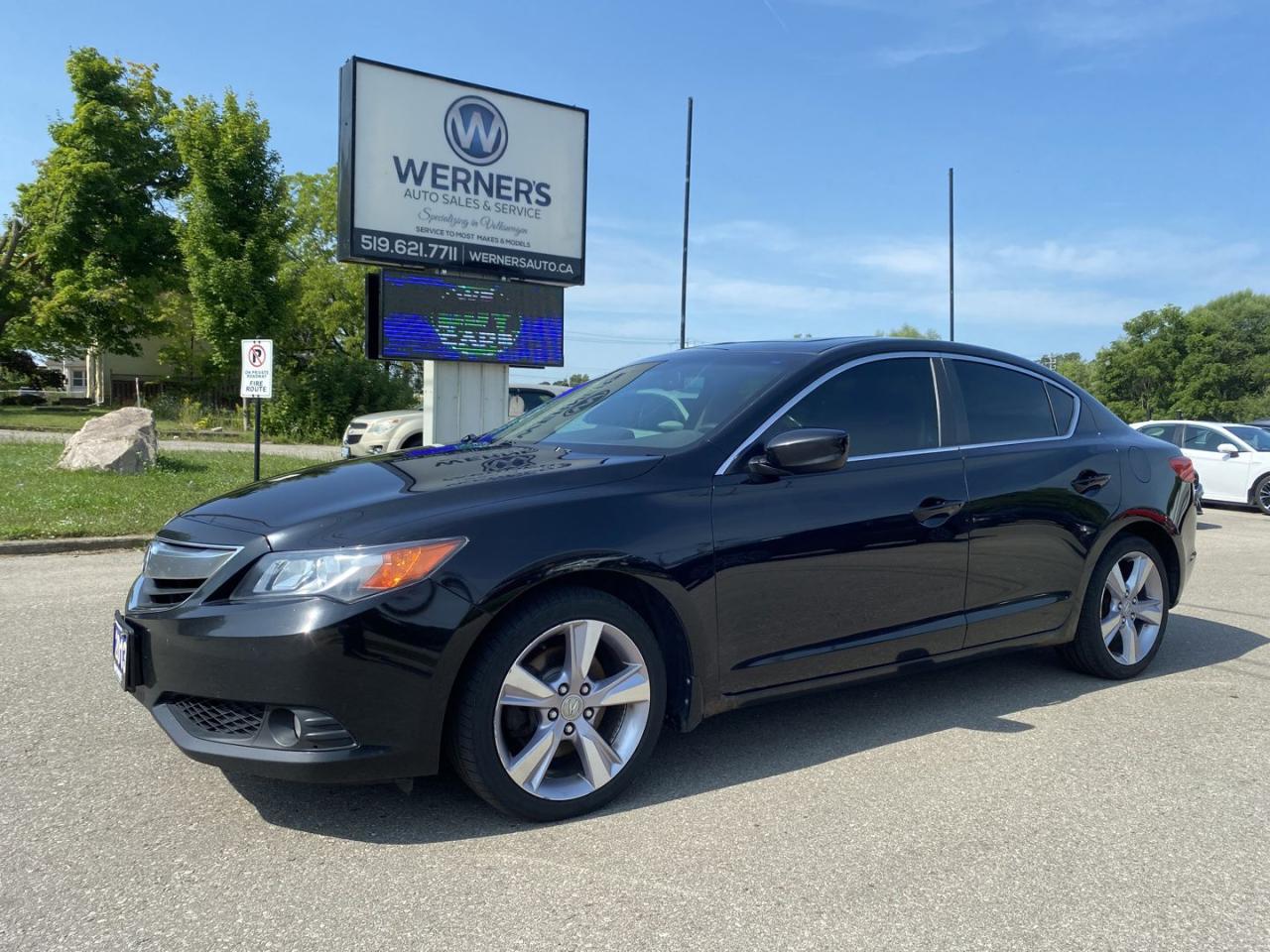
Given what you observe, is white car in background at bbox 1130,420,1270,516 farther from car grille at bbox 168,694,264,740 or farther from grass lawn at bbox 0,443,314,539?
car grille at bbox 168,694,264,740

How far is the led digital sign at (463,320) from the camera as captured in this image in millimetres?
12391

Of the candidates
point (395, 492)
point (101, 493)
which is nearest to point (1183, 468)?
point (395, 492)

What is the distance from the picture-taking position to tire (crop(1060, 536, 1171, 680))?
489 cm

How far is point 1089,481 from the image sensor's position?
4.79 meters


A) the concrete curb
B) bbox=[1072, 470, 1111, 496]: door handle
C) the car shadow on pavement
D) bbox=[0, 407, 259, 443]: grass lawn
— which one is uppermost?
bbox=[1072, 470, 1111, 496]: door handle

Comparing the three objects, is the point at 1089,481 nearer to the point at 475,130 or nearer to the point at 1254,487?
the point at 475,130

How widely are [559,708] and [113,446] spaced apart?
12715mm

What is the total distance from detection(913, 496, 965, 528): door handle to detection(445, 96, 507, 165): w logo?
425 inches

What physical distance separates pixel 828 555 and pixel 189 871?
7.75ft

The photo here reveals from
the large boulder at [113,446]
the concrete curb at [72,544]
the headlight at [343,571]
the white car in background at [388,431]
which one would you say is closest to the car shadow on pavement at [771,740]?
the headlight at [343,571]

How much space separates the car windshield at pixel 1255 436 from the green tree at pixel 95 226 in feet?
115

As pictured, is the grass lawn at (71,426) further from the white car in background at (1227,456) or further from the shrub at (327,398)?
the white car in background at (1227,456)

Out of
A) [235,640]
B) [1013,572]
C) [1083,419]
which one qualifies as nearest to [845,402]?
[1013,572]

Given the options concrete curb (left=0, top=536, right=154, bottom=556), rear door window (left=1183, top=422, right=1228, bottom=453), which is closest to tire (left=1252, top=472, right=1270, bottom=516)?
rear door window (left=1183, top=422, right=1228, bottom=453)
